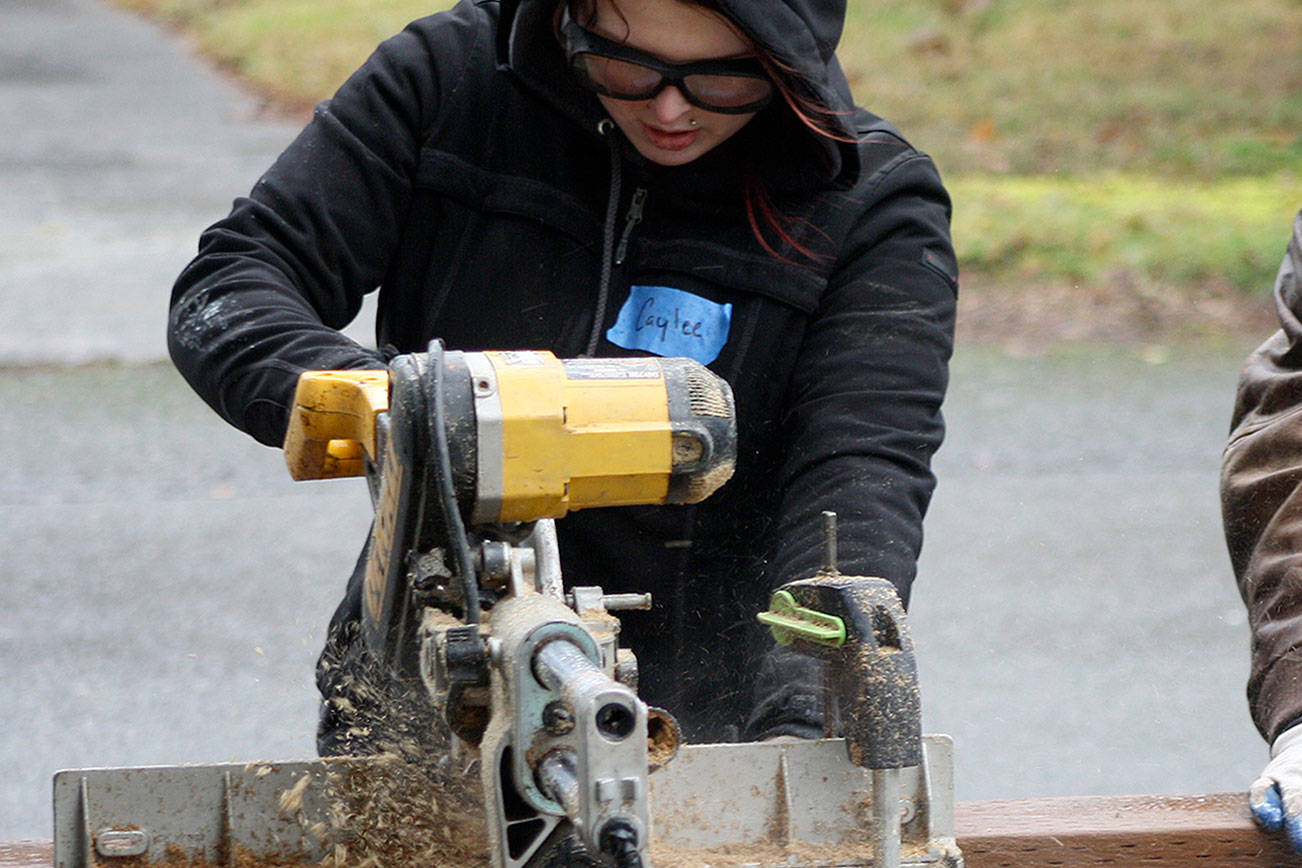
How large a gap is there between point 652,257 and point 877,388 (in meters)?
0.32

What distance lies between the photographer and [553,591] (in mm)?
1369

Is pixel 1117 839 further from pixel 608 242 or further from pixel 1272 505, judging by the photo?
pixel 608 242

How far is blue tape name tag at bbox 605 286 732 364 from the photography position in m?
1.90

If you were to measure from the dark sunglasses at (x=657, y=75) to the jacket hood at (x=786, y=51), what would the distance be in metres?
0.05

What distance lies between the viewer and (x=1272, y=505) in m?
2.07

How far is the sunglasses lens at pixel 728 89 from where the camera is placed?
176 centimetres

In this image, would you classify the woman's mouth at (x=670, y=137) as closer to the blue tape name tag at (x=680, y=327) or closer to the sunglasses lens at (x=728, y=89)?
the sunglasses lens at (x=728, y=89)

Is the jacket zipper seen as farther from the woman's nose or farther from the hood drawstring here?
the woman's nose

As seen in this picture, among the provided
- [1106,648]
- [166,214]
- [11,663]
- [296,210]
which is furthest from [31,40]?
[296,210]

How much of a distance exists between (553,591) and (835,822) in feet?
1.13

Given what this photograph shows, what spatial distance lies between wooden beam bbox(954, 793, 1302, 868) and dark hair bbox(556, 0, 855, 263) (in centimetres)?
70

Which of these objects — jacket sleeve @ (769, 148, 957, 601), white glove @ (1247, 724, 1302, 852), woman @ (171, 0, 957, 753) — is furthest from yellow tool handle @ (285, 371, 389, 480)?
white glove @ (1247, 724, 1302, 852)

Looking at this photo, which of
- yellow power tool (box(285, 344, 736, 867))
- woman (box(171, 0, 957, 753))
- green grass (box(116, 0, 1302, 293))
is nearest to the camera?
yellow power tool (box(285, 344, 736, 867))

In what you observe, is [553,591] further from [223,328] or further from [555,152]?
[555,152]
